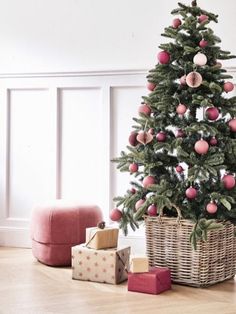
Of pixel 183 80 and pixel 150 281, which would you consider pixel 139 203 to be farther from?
pixel 183 80

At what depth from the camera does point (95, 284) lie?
313 cm

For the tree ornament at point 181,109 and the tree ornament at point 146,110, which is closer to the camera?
the tree ornament at point 181,109

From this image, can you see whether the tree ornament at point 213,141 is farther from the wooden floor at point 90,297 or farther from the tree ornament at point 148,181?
the wooden floor at point 90,297

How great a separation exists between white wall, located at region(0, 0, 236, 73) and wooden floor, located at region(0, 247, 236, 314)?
1409 millimetres

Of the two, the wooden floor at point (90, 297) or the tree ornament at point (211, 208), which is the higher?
the tree ornament at point (211, 208)

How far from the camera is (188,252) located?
3109mm

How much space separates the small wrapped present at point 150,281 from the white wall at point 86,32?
142 cm

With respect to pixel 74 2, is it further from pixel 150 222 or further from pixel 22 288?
pixel 22 288

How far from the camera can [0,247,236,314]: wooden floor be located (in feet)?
8.82

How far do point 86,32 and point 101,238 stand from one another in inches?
57.7

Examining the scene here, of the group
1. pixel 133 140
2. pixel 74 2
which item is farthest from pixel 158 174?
pixel 74 2

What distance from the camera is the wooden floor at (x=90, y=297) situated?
2.69 m

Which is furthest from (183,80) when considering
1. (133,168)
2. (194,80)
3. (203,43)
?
(133,168)

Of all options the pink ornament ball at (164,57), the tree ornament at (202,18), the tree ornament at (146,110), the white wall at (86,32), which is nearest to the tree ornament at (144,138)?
the tree ornament at (146,110)
